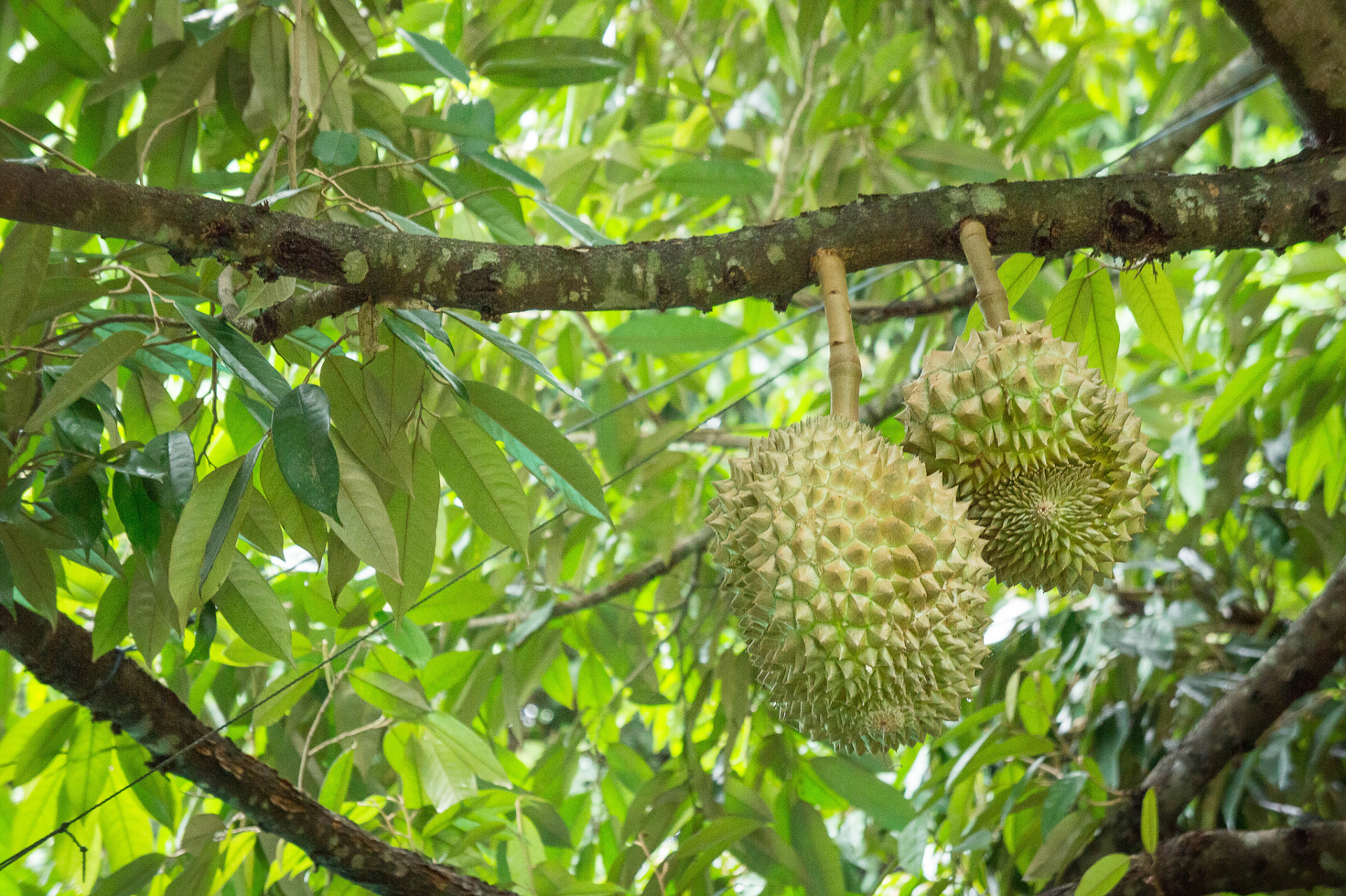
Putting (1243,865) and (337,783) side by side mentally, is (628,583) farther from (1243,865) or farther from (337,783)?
(1243,865)

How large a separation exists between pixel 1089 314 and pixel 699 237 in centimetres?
57

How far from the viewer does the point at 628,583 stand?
2.09 meters

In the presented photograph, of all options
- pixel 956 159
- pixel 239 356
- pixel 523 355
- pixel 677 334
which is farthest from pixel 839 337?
pixel 956 159

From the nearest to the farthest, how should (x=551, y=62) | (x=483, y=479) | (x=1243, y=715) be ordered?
(x=483, y=479)
(x=551, y=62)
(x=1243, y=715)

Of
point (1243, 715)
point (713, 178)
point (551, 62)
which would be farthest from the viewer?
point (713, 178)

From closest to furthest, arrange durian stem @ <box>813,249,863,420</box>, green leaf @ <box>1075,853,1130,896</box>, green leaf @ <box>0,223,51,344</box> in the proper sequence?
durian stem @ <box>813,249,863,420</box>
green leaf @ <box>0,223,51,344</box>
green leaf @ <box>1075,853,1130,896</box>

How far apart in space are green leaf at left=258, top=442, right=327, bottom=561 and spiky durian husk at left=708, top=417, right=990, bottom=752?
0.43 metres

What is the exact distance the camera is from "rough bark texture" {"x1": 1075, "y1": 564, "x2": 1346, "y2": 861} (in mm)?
1643

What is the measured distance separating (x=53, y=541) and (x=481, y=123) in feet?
2.48

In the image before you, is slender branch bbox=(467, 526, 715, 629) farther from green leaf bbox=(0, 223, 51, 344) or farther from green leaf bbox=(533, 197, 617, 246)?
green leaf bbox=(0, 223, 51, 344)

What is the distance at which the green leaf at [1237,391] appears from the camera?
179 cm

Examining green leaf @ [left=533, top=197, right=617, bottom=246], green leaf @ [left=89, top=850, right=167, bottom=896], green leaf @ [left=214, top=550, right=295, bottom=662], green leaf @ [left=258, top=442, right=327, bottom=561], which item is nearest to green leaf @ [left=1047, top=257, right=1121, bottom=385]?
green leaf @ [left=533, top=197, right=617, bottom=246]

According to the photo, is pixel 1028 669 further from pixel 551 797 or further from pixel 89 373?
pixel 89 373

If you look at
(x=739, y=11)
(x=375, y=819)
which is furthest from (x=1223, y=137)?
(x=375, y=819)
